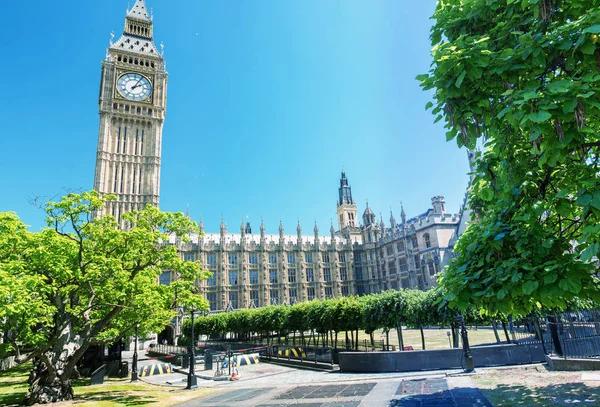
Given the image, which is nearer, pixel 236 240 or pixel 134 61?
pixel 134 61

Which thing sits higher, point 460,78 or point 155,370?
point 460,78

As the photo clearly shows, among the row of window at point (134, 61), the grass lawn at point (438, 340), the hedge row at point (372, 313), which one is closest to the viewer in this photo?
the hedge row at point (372, 313)

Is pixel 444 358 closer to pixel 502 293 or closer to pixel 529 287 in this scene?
pixel 502 293

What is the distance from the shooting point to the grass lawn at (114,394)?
16656 mm

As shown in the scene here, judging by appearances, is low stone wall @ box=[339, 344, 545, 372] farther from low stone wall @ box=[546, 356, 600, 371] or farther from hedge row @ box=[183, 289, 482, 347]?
low stone wall @ box=[546, 356, 600, 371]

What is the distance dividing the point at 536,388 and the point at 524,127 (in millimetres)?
10117

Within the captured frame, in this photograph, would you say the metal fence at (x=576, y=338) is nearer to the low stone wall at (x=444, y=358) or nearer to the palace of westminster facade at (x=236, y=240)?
the low stone wall at (x=444, y=358)

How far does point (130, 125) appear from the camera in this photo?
67.9 meters

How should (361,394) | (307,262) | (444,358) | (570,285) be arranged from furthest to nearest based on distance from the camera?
(307,262) < (444,358) < (361,394) < (570,285)

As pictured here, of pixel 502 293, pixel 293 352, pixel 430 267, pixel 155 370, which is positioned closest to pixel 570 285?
pixel 502 293

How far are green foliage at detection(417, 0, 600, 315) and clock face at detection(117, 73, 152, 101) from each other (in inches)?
2774

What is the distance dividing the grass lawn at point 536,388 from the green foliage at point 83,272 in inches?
522

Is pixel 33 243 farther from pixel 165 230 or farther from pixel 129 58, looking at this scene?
pixel 129 58

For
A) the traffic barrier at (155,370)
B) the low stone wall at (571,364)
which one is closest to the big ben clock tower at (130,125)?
the traffic barrier at (155,370)
